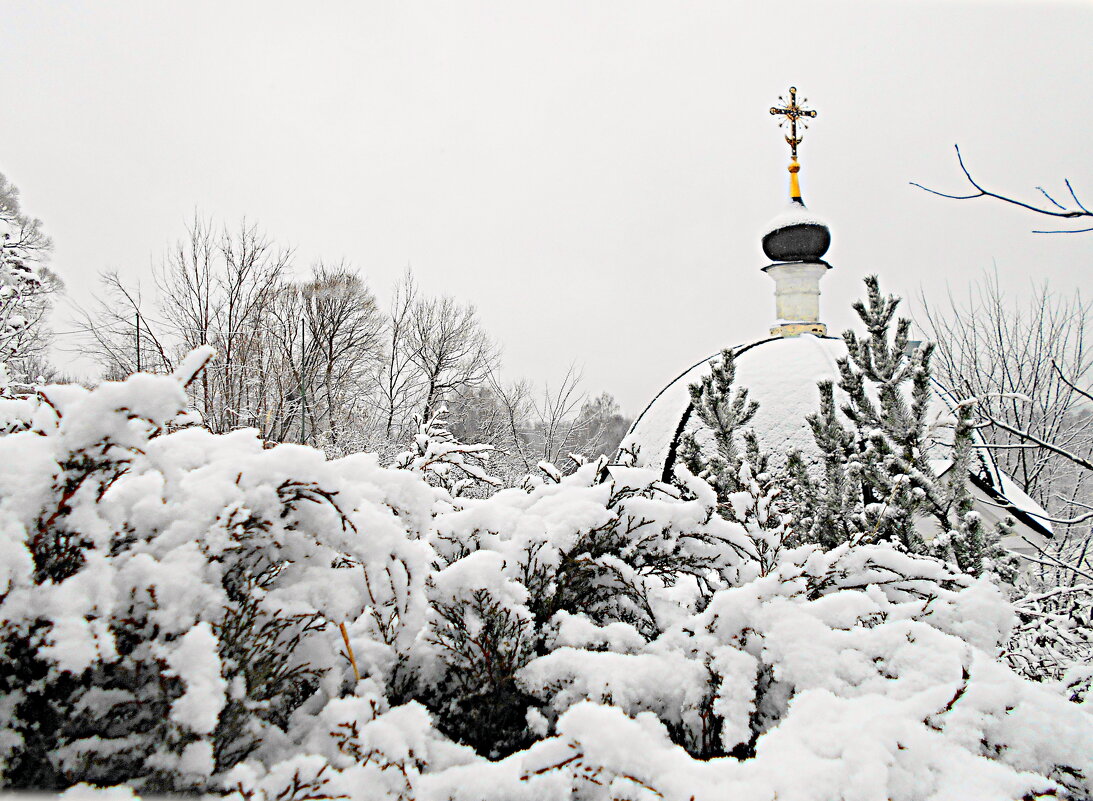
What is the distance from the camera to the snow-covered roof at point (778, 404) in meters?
7.12

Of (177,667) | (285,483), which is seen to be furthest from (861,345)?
(177,667)

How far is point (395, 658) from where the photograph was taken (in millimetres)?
1507

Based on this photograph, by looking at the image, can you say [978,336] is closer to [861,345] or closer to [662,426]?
[662,426]

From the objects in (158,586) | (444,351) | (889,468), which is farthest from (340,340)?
(158,586)

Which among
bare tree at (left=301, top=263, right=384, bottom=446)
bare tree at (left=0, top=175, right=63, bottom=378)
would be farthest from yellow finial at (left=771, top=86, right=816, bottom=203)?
bare tree at (left=301, top=263, right=384, bottom=446)

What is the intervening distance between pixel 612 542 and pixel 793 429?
5.99 meters

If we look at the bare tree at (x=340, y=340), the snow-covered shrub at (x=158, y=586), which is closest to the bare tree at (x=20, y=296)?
the bare tree at (x=340, y=340)

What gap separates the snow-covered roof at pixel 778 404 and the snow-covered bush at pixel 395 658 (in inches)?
199

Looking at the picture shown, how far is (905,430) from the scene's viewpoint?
13.7 ft

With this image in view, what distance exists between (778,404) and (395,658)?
6872 mm

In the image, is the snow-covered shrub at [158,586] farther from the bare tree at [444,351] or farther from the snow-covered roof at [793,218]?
the bare tree at [444,351]

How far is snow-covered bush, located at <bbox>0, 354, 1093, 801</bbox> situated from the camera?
1.05m

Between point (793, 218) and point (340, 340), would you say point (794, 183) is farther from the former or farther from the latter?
point (340, 340)

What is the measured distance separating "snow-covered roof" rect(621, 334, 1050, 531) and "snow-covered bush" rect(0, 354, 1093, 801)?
16.6 ft
